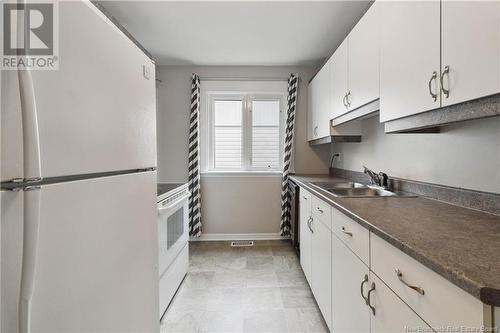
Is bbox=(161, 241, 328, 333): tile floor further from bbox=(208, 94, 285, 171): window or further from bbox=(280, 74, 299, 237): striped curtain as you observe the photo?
bbox=(208, 94, 285, 171): window

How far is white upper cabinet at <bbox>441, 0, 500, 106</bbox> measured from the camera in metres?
0.84

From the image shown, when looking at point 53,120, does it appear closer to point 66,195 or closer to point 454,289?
point 66,195

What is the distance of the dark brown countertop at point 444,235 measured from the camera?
604 mm

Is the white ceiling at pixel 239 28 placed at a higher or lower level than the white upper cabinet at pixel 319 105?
higher

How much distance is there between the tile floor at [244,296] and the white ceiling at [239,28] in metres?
2.49

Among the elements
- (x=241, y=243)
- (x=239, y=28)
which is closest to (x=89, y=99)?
(x=239, y=28)

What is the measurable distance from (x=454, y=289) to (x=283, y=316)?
159 centimetres

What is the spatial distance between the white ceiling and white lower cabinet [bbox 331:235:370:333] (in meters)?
1.98

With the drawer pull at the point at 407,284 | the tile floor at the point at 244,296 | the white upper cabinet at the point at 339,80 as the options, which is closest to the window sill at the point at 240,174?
the tile floor at the point at 244,296

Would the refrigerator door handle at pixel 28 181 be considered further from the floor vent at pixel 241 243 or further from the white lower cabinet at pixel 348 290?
the floor vent at pixel 241 243

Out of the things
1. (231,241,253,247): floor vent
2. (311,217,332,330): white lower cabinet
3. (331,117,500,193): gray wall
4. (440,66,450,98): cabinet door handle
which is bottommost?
(231,241,253,247): floor vent

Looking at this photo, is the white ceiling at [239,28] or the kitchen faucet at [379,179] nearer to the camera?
the kitchen faucet at [379,179]

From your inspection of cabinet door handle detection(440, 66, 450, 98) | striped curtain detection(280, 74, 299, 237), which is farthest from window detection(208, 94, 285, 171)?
cabinet door handle detection(440, 66, 450, 98)

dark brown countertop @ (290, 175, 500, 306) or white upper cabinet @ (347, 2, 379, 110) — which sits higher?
white upper cabinet @ (347, 2, 379, 110)
